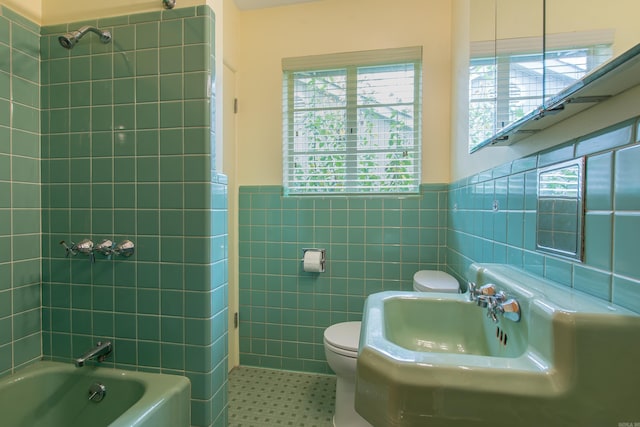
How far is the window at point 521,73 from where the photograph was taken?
0.64 metres


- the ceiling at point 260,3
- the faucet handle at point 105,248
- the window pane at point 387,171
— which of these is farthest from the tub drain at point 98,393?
the ceiling at point 260,3

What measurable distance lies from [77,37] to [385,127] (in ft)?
5.49

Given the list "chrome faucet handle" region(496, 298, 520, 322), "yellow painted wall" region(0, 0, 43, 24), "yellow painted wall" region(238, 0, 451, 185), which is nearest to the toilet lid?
"chrome faucet handle" region(496, 298, 520, 322)

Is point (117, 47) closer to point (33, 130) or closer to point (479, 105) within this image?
point (33, 130)

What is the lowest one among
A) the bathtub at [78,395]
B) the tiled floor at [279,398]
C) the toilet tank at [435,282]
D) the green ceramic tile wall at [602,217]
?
the tiled floor at [279,398]

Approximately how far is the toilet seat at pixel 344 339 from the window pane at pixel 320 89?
1.50 meters

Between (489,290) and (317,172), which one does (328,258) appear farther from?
(489,290)

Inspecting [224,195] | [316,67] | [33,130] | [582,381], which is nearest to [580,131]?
[582,381]

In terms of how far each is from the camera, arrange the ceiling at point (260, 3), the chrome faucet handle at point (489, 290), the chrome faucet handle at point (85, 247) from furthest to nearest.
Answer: the ceiling at point (260, 3) < the chrome faucet handle at point (85, 247) < the chrome faucet handle at point (489, 290)

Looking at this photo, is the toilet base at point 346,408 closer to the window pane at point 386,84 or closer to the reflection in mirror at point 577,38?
the reflection in mirror at point 577,38

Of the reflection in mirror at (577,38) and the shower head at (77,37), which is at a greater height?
the shower head at (77,37)

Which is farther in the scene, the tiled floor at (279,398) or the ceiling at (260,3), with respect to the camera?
the ceiling at (260,3)

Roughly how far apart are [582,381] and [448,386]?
21 centimetres

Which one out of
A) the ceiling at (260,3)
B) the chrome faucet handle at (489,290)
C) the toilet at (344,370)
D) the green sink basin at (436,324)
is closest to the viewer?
the chrome faucet handle at (489,290)
